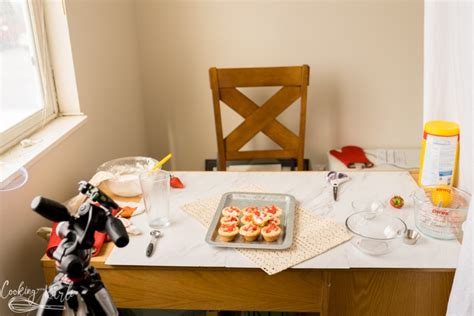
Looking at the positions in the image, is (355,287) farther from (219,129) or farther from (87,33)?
(87,33)

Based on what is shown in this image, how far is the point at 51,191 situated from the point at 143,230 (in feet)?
1.07

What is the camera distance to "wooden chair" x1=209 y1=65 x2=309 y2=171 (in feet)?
6.75

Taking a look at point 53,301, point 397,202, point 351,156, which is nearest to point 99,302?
point 53,301

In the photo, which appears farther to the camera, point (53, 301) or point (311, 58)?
point (311, 58)

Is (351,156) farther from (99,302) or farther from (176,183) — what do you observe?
(99,302)

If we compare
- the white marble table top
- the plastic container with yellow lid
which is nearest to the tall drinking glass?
the white marble table top

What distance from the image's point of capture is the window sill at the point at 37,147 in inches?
48.0

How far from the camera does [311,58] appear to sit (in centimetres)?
232

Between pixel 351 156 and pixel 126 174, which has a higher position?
pixel 126 174

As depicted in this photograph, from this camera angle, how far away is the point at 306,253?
1193mm

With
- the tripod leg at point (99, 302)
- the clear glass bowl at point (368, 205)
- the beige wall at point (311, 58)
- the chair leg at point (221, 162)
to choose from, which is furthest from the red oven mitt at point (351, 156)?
the tripod leg at point (99, 302)

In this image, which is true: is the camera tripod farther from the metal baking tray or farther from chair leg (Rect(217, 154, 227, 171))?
chair leg (Rect(217, 154, 227, 171))

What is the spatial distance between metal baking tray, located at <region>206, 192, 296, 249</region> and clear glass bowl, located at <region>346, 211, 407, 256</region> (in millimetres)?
160

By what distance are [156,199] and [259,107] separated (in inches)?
34.5
